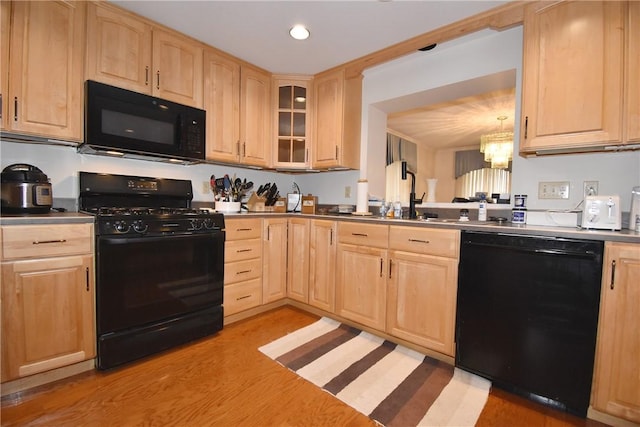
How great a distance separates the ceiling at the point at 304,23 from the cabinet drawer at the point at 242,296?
1.95 metres

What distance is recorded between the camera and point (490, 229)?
63.7 inches

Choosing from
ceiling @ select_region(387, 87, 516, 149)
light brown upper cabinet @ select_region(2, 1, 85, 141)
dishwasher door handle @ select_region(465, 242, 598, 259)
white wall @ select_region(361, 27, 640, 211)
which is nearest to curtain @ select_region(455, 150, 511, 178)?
ceiling @ select_region(387, 87, 516, 149)

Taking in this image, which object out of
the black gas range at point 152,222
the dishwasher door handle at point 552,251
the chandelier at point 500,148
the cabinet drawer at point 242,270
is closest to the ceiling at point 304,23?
the black gas range at point 152,222

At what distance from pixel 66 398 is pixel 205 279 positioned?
0.91 meters

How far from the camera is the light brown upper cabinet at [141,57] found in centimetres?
185

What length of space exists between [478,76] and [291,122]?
66.5 inches

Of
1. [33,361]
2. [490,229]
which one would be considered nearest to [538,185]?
[490,229]

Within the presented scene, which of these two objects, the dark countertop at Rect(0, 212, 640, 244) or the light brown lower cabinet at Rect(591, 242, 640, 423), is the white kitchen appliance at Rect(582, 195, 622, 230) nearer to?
the dark countertop at Rect(0, 212, 640, 244)

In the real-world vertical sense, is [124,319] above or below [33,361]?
above

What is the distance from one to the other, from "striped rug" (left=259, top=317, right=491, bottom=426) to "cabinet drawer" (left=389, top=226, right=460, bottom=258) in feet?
2.33

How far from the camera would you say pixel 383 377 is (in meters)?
1.69

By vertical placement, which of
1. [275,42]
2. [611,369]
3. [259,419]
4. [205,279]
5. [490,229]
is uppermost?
[275,42]

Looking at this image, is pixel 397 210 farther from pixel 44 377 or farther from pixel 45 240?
pixel 44 377

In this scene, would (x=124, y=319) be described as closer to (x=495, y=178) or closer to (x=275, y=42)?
(x=275, y=42)
